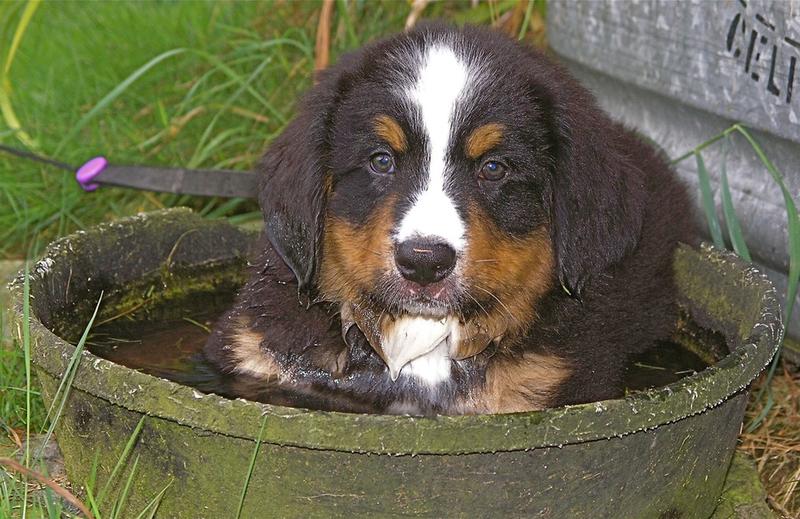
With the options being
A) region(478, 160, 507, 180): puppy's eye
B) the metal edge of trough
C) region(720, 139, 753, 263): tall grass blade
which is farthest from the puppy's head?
region(720, 139, 753, 263): tall grass blade

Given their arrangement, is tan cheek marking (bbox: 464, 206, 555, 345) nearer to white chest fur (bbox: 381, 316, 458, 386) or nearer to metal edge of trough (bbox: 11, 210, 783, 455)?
white chest fur (bbox: 381, 316, 458, 386)

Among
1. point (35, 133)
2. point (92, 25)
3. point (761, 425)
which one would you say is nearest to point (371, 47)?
point (761, 425)

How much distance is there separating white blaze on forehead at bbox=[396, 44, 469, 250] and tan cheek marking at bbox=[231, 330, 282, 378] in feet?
2.11

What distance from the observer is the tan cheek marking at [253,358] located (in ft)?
10.4

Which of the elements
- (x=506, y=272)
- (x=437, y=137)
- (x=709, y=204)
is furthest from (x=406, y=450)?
(x=709, y=204)

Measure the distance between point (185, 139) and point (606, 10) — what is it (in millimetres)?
1909

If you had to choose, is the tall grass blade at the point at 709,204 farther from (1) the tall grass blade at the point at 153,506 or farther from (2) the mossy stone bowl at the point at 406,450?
(1) the tall grass blade at the point at 153,506

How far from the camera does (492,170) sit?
2906 mm

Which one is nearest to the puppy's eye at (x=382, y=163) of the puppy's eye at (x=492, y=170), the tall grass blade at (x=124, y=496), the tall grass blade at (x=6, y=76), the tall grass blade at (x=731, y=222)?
the puppy's eye at (x=492, y=170)

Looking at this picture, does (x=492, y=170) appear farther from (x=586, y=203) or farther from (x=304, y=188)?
(x=304, y=188)

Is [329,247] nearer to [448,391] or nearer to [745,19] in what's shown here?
[448,391]

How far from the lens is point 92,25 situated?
22.2ft

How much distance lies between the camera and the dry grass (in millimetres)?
3529

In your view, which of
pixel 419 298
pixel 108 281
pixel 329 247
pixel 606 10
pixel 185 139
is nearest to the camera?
pixel 419 298
